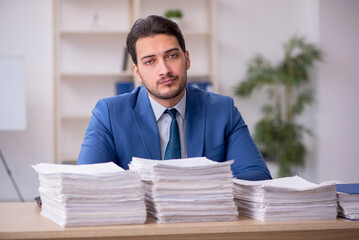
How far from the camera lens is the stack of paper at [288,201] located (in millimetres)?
1411

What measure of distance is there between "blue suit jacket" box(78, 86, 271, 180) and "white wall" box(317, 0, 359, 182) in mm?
3624

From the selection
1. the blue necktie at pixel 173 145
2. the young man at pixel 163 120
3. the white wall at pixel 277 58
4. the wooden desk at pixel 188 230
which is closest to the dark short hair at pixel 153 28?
the young man at pixel 163 120

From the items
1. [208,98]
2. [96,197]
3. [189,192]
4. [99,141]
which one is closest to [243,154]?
[208,98]

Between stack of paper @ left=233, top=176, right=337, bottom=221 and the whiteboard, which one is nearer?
stack of paper @ left=233, top=176, right=337, bottom=221

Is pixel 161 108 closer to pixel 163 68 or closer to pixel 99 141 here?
pixel 163 68

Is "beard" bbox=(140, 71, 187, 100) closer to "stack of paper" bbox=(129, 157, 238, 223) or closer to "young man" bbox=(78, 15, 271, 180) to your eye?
"young man" bbox=(78, 15, 271, 180)

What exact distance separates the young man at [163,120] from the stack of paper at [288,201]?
1.77 ft


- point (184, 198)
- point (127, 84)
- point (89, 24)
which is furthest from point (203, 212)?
point (89, 24)

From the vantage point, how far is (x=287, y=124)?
5.39 m

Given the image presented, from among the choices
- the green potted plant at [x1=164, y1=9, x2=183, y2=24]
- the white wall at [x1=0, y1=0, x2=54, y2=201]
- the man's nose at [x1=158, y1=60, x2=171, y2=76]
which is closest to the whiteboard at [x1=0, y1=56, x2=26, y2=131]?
the white wall at [x1=0, y1=0, x2=54, y2=201]

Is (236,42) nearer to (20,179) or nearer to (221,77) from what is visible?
(221,77)

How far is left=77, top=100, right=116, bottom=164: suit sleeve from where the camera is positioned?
1.98 metres

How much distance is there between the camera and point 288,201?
1428 millimetres

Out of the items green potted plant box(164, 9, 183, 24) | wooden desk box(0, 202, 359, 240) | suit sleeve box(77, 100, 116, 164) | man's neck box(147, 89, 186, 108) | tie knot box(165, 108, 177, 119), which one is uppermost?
green potted plant box(164, 9, 183, 24)
